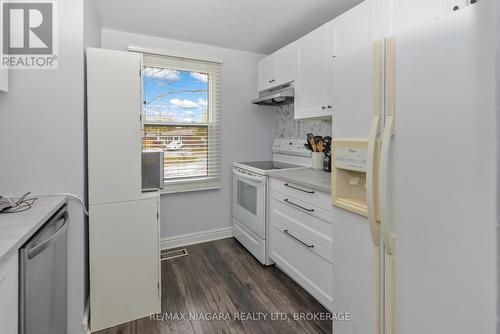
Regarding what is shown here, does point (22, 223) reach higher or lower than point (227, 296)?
higher

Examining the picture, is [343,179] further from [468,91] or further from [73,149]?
[73,149]

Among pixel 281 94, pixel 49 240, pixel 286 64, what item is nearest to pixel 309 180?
pixel 281 94

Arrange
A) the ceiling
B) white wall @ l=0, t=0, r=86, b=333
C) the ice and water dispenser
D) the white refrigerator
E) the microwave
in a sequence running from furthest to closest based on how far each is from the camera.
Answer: the ceiling < the microwave < white wall @ l=0, t=0, r=86, b=333 < the ice and water dispenser < the white refrigerator

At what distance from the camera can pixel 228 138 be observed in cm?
312

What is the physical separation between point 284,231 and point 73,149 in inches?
66.0

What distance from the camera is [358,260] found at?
1236 millimetres

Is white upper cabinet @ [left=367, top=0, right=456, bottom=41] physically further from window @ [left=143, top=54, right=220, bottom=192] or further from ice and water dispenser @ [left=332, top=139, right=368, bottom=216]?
window @ [left=143, top=54, right=220, bottom=192]

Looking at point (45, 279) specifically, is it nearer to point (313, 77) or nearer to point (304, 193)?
point (304, 193)

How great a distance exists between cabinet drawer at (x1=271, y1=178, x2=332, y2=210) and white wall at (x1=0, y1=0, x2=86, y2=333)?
149 centimetres

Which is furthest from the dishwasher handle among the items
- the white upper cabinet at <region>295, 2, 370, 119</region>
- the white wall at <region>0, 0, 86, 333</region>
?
the white upper cabinet at <region>295, 2, 370, 119</region>

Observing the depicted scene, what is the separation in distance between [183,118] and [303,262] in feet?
6.59

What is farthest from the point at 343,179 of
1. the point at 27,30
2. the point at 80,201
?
the point at 27,30

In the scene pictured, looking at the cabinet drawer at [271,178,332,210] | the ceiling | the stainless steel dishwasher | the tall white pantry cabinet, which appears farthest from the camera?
the ceiling

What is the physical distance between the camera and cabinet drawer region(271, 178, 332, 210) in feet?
5.60
